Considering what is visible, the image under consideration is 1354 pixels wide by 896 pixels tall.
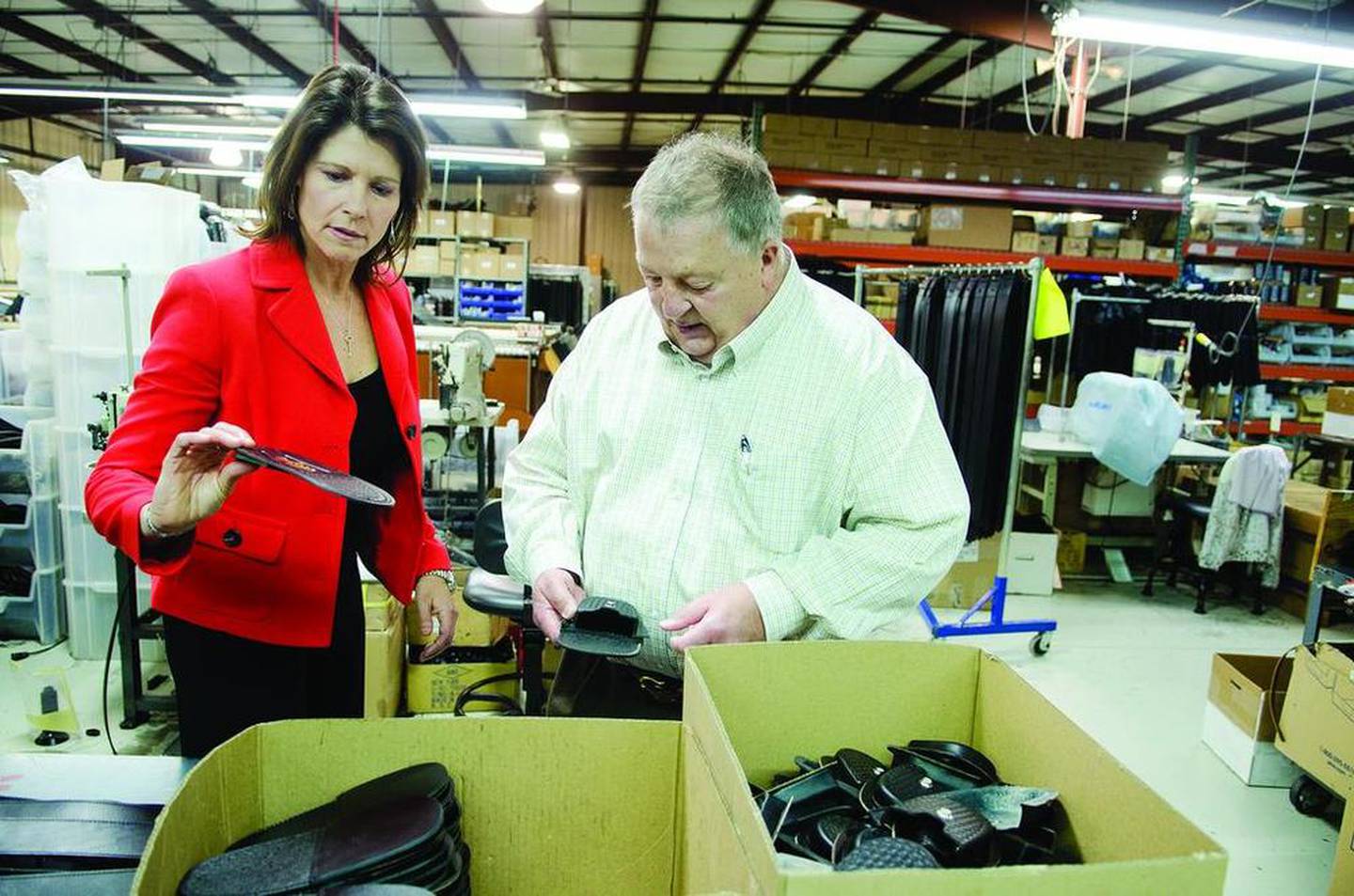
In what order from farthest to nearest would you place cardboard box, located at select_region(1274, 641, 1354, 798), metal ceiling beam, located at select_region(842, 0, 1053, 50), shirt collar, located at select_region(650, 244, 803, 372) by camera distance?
1. metal ceiling beam, located at select_region(842, 0, 1053, 50)
2. cardboard box, located at select_region(1274, 641, 1354, 798)
3. shirt collar, located at select_region(650, 244, 803, 372)

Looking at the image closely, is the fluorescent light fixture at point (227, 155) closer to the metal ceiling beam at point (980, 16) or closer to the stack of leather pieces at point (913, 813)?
the metal ceiling beam at point (980, 16)

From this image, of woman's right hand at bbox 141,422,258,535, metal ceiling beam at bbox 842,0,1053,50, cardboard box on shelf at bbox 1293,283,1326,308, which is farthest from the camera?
cardboard box on shelf at bbox 1293,283,1326,308

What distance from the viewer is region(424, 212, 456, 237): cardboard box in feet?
33.0

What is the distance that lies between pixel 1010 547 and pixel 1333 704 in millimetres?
2326

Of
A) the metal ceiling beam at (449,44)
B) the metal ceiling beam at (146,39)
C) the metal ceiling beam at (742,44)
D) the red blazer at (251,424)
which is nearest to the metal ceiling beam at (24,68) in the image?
the metal ceiling beam at (146,39)

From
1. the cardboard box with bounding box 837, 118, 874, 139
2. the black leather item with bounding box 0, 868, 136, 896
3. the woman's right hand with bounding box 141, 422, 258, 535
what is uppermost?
the cardboard box with bounding box 837, 118, 874, 139

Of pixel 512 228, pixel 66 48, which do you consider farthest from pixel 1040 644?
pixel 66 48

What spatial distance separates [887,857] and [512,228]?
10.4 metres

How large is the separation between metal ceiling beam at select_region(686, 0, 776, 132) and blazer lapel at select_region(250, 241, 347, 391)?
5.53 meters

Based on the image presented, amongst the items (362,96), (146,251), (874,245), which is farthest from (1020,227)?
(362,96)

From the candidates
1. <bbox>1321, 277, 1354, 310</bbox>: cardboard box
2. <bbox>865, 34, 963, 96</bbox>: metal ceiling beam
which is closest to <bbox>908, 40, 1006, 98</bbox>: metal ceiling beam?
<bbox>865, 34, 963, 96</bbox>: metal ceiling beam

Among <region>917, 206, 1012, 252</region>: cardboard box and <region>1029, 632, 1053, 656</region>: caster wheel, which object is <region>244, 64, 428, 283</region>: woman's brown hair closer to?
<region>1029, 632, 1053, 656</region>: caster wheel

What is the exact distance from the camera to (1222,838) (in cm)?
277

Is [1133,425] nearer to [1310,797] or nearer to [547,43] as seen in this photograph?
[1310,797]
